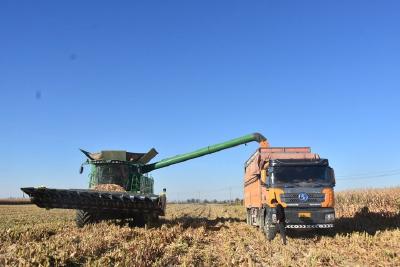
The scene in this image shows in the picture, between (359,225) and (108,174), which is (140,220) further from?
(359,225)

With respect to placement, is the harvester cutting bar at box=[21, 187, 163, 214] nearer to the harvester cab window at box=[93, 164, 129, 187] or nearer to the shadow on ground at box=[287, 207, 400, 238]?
the harvester cab window at box=[93, 164, 129, 187]

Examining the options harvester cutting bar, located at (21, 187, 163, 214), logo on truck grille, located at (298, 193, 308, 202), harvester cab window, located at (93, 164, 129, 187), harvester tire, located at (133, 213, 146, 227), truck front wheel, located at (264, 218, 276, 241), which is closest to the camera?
truck front wheel, located at (264, 218, 276, 241)

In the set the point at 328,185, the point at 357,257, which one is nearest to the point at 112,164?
the point at 328,185

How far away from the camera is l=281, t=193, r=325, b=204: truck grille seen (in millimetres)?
15727

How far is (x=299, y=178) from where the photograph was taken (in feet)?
52.7

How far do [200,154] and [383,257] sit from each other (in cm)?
1462

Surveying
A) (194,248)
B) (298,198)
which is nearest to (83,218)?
(194,248)

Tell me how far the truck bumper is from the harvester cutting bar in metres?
4.61

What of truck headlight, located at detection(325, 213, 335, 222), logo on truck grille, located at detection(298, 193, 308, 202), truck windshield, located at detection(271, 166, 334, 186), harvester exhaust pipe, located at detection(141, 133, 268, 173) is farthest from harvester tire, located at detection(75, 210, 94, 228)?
truck headlight, located at detection(325, 213, 335, 222)

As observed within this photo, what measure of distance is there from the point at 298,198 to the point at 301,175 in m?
0.81

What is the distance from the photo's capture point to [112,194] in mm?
17031

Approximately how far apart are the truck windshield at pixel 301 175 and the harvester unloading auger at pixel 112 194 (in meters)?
4.20

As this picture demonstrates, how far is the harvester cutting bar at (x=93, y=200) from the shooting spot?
667 inches

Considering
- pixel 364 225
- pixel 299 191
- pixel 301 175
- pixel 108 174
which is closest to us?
pixel 299 191
